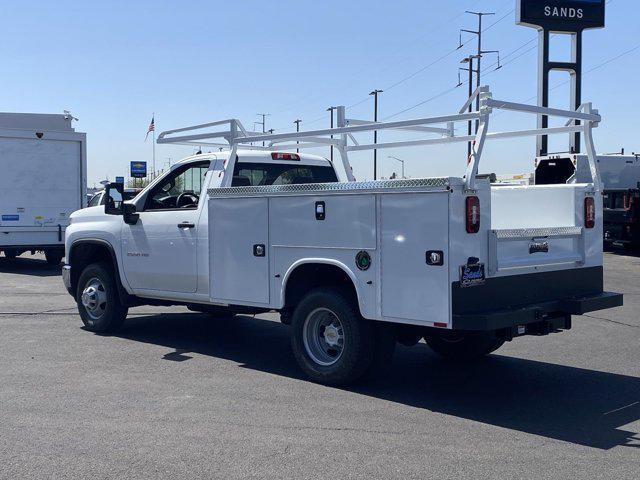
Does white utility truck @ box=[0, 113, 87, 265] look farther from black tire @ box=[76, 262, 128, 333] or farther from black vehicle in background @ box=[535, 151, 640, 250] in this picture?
black vehicle in background @ box=[535, 151, 640, 250]

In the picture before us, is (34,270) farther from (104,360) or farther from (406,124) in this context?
(406,124)

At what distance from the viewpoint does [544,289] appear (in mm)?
6793

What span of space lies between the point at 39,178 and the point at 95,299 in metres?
9.85

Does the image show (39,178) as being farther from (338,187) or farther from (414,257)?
(414,257)

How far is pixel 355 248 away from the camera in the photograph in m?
6.63

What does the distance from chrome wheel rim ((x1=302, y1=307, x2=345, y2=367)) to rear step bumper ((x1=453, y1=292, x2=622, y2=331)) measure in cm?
146

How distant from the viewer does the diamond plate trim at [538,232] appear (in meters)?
6.35

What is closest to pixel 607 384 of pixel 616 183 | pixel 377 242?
pixel 377 242

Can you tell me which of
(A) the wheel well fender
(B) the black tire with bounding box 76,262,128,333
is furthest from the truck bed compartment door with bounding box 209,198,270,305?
(B) the black tire with bounding box 76,262,128,333

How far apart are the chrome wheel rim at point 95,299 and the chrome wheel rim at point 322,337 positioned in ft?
11.7

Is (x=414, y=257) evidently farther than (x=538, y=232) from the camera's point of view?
No

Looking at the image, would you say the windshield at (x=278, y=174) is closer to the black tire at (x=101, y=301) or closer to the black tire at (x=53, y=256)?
the black tire at (x=101, y=301)

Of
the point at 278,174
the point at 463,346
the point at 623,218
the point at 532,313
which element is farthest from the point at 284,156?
the point at 623,218

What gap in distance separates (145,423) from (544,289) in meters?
3.60
